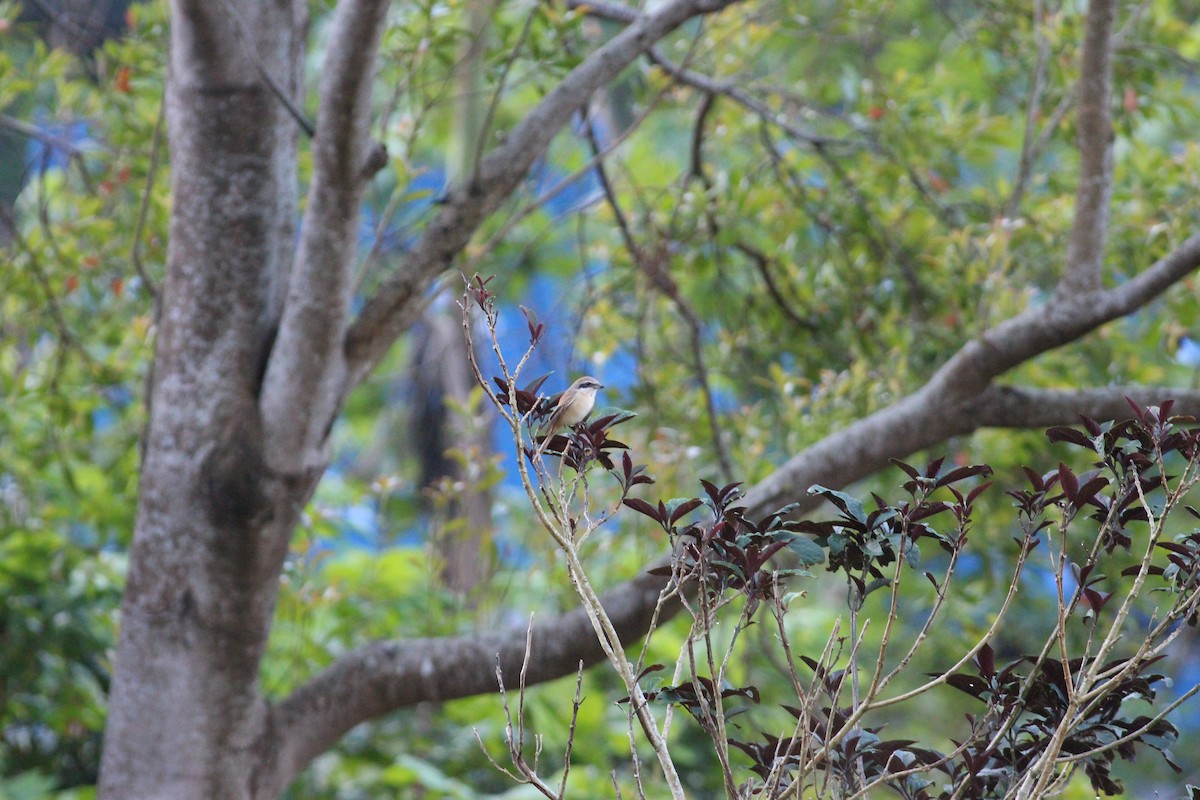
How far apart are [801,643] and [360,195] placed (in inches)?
94.6

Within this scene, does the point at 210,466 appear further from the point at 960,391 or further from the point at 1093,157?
the point at 1093,157

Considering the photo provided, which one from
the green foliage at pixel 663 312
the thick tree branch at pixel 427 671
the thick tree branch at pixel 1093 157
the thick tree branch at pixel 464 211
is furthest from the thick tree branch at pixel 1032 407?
the thick tree branch at pixel 464 211

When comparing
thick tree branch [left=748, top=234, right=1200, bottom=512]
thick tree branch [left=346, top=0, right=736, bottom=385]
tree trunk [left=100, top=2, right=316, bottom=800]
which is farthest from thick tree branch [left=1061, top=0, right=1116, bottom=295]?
tree trunk [left=100, top=2, right=316, bottom=800]

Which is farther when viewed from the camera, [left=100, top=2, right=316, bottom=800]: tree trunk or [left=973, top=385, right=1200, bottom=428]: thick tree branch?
[left=973, top=385, right=1200, bottom=428]: thick tree branch

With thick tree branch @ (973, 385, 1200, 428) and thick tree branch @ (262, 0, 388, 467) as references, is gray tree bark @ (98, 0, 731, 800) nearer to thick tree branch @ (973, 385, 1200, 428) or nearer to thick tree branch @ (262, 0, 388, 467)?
thick tree branch @ (262, 0, 388, 467)

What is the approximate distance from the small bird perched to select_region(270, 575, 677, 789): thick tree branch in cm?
99

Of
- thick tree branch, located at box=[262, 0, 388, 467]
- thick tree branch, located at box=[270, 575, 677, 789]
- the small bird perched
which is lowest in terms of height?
thick tree branch, located at box=[270, 575, 677, 789]

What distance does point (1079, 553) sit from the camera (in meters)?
3.64

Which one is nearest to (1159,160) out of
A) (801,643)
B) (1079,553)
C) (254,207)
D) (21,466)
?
(1079,553)

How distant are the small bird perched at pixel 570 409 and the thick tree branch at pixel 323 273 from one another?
94cm

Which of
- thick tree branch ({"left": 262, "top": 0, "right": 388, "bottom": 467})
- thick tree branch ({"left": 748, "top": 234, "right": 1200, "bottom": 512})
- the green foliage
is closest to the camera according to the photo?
thick tree branch ({"left": 262, "top": 0, "right": 388, "bottom": 467})

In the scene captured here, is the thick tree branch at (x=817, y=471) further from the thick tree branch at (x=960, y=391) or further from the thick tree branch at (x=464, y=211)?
the thick tree branch at (x=464, y=211)

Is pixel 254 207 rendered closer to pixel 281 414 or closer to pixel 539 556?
pixel 281 414

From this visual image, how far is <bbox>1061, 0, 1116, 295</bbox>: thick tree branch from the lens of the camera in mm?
2506
